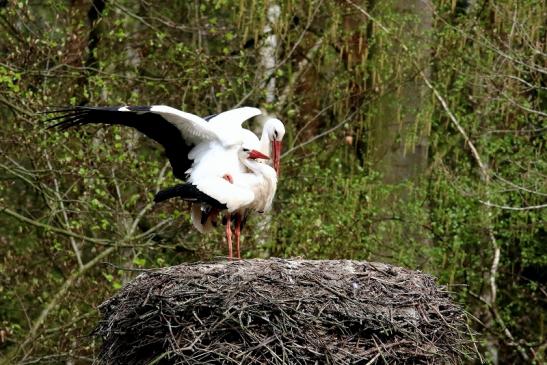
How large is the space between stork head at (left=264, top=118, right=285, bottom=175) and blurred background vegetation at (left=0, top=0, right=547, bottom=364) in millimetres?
1850

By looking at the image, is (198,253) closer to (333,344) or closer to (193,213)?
(193,213)

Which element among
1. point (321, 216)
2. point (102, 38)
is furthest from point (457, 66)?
point (102, 38)

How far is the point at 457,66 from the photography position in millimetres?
15656

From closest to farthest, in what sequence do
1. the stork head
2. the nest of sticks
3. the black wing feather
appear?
the nest of sticks < the black wing feather < the stork head

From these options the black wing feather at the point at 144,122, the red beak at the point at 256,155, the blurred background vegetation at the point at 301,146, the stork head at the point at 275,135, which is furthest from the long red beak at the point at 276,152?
the blurred background vegetation at the point at 301,146

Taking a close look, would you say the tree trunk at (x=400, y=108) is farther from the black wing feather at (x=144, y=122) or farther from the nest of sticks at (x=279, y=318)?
the nest of sticks at (x=279, y=318)

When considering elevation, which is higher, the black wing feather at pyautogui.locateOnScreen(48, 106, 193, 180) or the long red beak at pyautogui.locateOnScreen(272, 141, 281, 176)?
the black wing feather at pyautogui.locateOnScreen(48, 106, 193, 180)

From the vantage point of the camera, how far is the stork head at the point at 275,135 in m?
11.5

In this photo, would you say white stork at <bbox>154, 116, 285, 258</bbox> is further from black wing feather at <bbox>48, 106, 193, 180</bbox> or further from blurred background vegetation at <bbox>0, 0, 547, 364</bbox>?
blurred background vegetation at <bbox>0, 0, 547, 364</bbox>

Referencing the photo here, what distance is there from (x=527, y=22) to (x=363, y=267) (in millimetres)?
6199

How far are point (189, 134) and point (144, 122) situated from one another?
39cm

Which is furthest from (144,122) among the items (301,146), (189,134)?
(301,146)

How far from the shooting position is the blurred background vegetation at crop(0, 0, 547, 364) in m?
13.2

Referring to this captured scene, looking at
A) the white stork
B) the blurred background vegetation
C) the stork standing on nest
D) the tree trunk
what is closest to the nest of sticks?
the white stork
